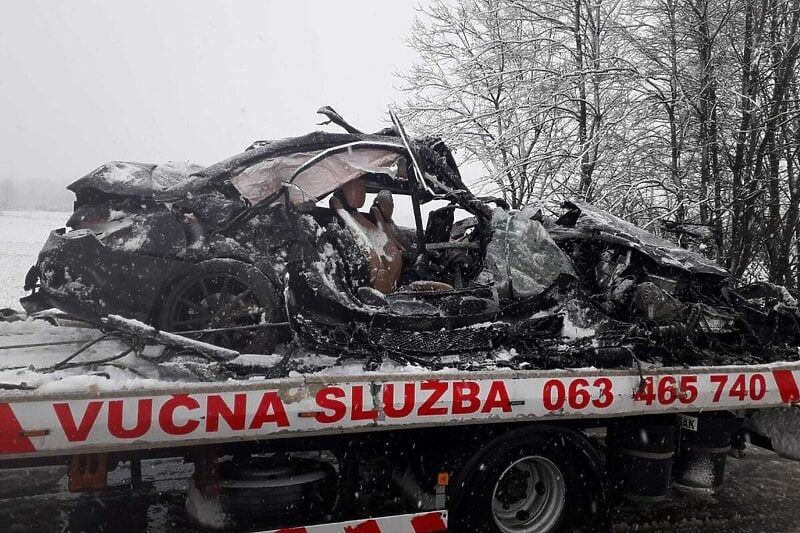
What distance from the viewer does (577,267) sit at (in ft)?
14.7

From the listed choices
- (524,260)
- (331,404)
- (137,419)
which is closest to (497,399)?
(331,404)

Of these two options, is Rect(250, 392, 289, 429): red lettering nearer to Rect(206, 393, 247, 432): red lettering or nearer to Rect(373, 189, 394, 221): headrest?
Rect(206, 393, 247, 432): red lettering

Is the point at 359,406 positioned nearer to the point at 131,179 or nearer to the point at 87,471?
the point at 87,471

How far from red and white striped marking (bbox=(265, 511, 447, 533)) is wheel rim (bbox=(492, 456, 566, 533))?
1.47ft

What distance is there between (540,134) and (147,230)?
11.7 meters

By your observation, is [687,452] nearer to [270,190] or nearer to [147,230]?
[270,190]

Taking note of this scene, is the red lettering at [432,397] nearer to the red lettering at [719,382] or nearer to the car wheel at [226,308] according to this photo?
the car wheel at [226,308]

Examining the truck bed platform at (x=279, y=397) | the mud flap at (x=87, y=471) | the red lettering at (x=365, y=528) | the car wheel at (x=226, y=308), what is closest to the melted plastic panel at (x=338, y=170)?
the car wheel at (x=226, y=308)

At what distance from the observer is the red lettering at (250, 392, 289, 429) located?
267 centimetres

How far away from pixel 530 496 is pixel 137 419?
2.26m

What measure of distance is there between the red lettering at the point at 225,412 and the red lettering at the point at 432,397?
0.87 metres

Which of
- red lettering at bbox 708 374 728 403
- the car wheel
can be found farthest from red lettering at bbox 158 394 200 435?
red lettering at bbox 708 374 728 403

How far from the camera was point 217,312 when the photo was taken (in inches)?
131

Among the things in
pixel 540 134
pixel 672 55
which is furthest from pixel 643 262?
pixel 540 134
